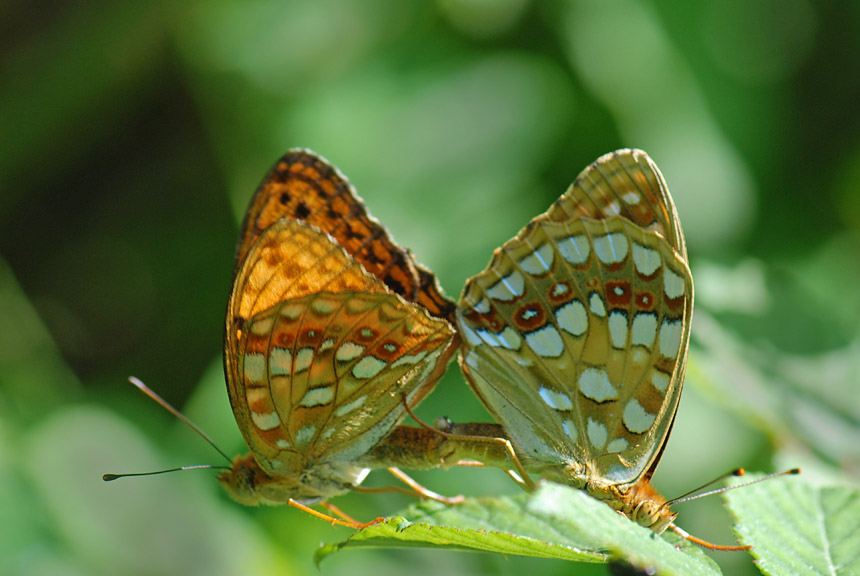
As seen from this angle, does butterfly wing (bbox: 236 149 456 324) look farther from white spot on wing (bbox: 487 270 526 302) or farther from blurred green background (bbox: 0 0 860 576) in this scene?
blurred green background (bbox: 0 0 860 576)

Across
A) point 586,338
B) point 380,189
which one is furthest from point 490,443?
point 380,189

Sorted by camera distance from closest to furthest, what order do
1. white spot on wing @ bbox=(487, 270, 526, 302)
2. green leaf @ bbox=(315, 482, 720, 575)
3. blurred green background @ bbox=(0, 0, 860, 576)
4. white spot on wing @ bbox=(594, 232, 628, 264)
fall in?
1. green leaf @ bbox=(315, 482, 720, 575)
2. white spot on wing @ bbox=(594, 232, 628, 264)
3. white spot on wing @ bbox=(487, 270, 526, 302)
4. blurred green background @ bbox=(0, 0, 860, 576)

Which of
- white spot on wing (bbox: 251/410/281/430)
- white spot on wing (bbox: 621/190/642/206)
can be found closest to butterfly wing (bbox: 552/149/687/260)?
white spot on wing (bbox: 621/190/642/206)

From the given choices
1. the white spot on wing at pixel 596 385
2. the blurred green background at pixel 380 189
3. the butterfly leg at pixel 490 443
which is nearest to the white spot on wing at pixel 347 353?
the butterfly leg at pixel 490 443

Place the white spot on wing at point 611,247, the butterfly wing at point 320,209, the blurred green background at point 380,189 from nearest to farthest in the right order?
the white spot on wing at point 611,247
the butterfly wing at point 320,209
the blurred green background at point 380,189

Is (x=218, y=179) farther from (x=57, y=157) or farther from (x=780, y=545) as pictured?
(x=780, y=545)

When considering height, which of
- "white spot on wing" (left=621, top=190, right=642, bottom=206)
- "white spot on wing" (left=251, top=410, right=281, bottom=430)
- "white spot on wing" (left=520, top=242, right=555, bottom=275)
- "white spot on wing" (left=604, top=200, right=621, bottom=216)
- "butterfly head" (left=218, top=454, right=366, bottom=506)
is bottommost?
"butterfly head" (left=218, top=454, right=366, bottom=506)

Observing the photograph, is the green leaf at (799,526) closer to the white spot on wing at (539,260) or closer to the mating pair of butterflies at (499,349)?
the mating pair of butterflies at (499,349)

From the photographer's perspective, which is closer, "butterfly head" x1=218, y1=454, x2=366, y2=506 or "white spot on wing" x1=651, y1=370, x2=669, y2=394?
"white spot on wing" x1=651, y1=370, x2=669, y2=394
